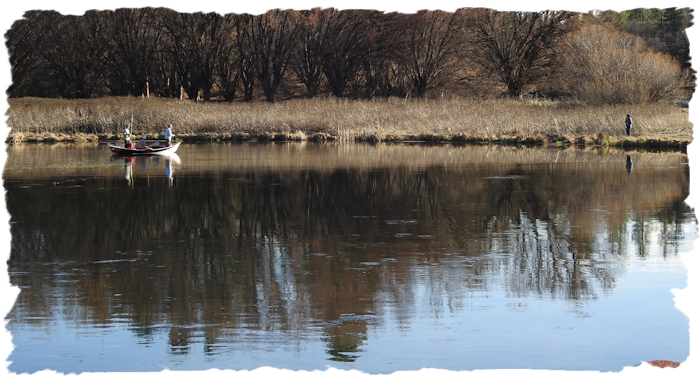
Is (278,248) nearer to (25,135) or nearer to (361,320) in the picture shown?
(361,320)

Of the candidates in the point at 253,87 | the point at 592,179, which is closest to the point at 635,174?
the point at 592,179

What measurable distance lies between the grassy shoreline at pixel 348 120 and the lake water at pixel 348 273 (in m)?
16.8

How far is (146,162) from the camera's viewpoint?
30.7 metres

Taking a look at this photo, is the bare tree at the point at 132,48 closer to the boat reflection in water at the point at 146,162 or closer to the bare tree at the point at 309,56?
the bare tree at the point at 309,56

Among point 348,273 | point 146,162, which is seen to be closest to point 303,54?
point 146,162

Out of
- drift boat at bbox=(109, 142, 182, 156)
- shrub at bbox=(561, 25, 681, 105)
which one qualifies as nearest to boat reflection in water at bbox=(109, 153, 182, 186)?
drift boat at bbox=(109, 142, 182, 156)

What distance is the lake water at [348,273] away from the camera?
26.0ft

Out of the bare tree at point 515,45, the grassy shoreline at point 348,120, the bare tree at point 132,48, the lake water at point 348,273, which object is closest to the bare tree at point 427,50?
the bare tree at point 515,45

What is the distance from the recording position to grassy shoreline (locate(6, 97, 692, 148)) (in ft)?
128

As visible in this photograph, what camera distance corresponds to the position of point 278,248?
13172 mm

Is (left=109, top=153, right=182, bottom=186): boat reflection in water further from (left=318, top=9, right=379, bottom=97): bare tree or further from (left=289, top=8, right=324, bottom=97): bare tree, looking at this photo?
(left=318, top=9, right=379, bottom=97): bare tree

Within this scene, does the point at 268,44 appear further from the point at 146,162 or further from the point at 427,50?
the point at 146,162

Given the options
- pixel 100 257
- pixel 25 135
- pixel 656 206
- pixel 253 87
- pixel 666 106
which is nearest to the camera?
pixel 100 257

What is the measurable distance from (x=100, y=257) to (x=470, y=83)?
153 feet
